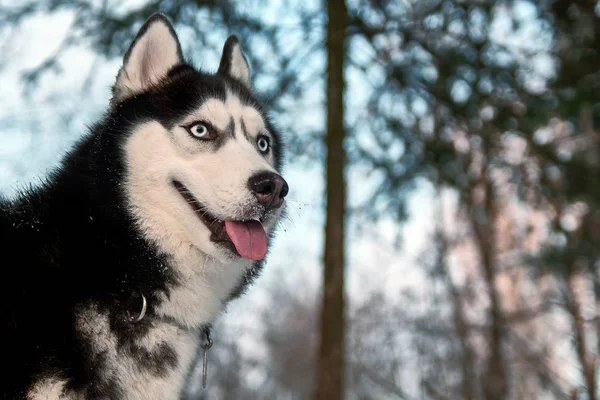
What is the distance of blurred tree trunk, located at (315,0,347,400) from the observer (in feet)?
16.5

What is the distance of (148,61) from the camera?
8.26 feet

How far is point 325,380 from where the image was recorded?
4996mm

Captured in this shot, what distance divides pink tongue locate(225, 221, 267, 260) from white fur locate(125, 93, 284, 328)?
0.21 ft

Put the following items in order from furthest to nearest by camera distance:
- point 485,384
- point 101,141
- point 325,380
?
point 485,384 → point 325,380 → point 101,141

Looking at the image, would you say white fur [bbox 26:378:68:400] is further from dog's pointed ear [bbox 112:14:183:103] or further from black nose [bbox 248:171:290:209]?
dog's pointed ear [bbox 112:14:183:103]

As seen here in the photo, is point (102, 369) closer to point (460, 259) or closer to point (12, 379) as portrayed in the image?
point (12, 379)

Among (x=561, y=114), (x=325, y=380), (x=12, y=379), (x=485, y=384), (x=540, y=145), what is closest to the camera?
(x=12, y=379)

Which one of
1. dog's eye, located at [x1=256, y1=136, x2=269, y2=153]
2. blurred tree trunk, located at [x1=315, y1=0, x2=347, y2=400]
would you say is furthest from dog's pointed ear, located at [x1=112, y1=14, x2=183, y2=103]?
blurred tree trunk, located at [x1=315, y1=0, x2=347, y2=400]

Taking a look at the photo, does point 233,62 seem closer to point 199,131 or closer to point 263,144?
point 263,144

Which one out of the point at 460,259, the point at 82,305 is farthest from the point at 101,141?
the point at 460,259

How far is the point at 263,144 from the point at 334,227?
3067mm

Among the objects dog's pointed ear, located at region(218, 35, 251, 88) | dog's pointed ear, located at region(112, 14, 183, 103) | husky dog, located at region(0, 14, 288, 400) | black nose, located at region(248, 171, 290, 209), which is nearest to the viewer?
husky dog, located at region(0, 14, 288, 400)

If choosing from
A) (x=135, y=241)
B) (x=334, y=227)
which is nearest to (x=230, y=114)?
(x=135, y=241)

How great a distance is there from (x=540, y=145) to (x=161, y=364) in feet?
18.1
